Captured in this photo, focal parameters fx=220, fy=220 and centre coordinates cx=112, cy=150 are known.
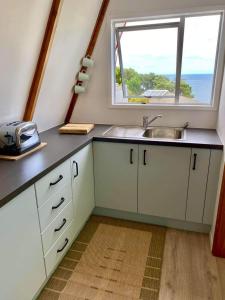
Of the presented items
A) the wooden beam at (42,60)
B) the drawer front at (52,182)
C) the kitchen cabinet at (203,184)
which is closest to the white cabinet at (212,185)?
the kitchen cabinet at (203,184)

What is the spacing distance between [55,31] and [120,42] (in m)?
0.98

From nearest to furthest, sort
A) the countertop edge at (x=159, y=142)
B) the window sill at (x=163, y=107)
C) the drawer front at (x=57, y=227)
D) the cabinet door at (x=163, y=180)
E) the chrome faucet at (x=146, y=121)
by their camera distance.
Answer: the drawer front at (x=57, y=227)
the countertop edge at (x=159, y=142)
the cabinet door at (x=163, y=180)
the window sill at (x=163, y=107)
the chrome faucet at (x=146, y=121)

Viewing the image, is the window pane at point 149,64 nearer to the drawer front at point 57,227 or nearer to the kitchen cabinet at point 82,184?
the kitchen cabinet at point 82,184

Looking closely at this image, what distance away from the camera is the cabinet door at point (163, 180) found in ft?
6.49

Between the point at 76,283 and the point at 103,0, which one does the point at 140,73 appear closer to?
the point at 103,0

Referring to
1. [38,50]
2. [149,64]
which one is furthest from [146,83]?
[38,50]

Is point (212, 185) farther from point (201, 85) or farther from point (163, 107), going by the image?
point (201, 85)

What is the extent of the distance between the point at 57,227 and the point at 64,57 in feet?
5.09

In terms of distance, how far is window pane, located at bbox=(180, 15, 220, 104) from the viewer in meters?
2.24

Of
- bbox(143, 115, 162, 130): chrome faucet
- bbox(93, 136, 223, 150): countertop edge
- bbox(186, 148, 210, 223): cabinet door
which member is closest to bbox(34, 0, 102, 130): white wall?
bbox(93, 136, 223, 150): countertop edge

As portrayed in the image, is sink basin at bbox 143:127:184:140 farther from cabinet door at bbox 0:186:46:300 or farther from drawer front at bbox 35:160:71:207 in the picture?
cabinet door at bbox 0:186:46:300

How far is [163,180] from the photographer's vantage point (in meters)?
2.06

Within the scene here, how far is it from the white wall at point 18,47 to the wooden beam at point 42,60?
3 centimetres

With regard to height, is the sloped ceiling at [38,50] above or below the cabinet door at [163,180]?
above
